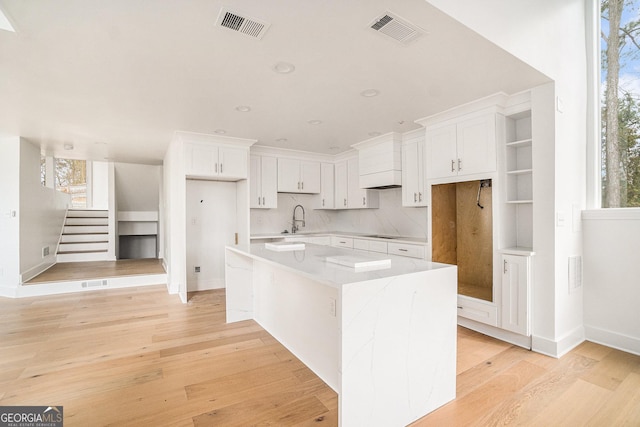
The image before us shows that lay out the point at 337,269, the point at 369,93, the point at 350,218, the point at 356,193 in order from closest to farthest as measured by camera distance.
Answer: the point at 337,269, the point at 369,93, the point at 356,193, the point at 350,218

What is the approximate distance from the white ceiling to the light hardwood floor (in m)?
2.39

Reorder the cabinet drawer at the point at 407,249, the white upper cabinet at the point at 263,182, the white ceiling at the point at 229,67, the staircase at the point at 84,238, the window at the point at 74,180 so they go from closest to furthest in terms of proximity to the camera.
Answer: the white ceiling at the point at 229,67 < the cabinet drawer at the point at 407,249 < the white upper cabinet at the point at 263,182 < the staircase at the point at 84,238 < the window at the point at 74,180

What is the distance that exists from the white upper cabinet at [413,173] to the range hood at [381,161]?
100mm

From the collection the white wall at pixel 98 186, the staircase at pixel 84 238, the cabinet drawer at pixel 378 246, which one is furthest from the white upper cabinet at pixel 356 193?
the white wall at pixel 98 186

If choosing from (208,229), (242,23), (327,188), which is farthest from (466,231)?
(208,229)

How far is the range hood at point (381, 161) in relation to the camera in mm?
4281

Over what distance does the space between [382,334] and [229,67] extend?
2.23 meters

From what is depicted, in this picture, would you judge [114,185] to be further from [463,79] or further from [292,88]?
[463,79]

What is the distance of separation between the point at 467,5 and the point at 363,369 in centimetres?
220

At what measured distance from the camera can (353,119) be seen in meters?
3.63

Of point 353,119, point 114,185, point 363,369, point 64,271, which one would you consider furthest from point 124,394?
point 114,185

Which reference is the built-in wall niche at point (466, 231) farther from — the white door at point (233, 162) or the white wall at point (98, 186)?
the white wall at point (98, 186)

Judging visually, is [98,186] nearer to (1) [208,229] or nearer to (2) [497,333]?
(1) [208,229]

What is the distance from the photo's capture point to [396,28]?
1.84 m
